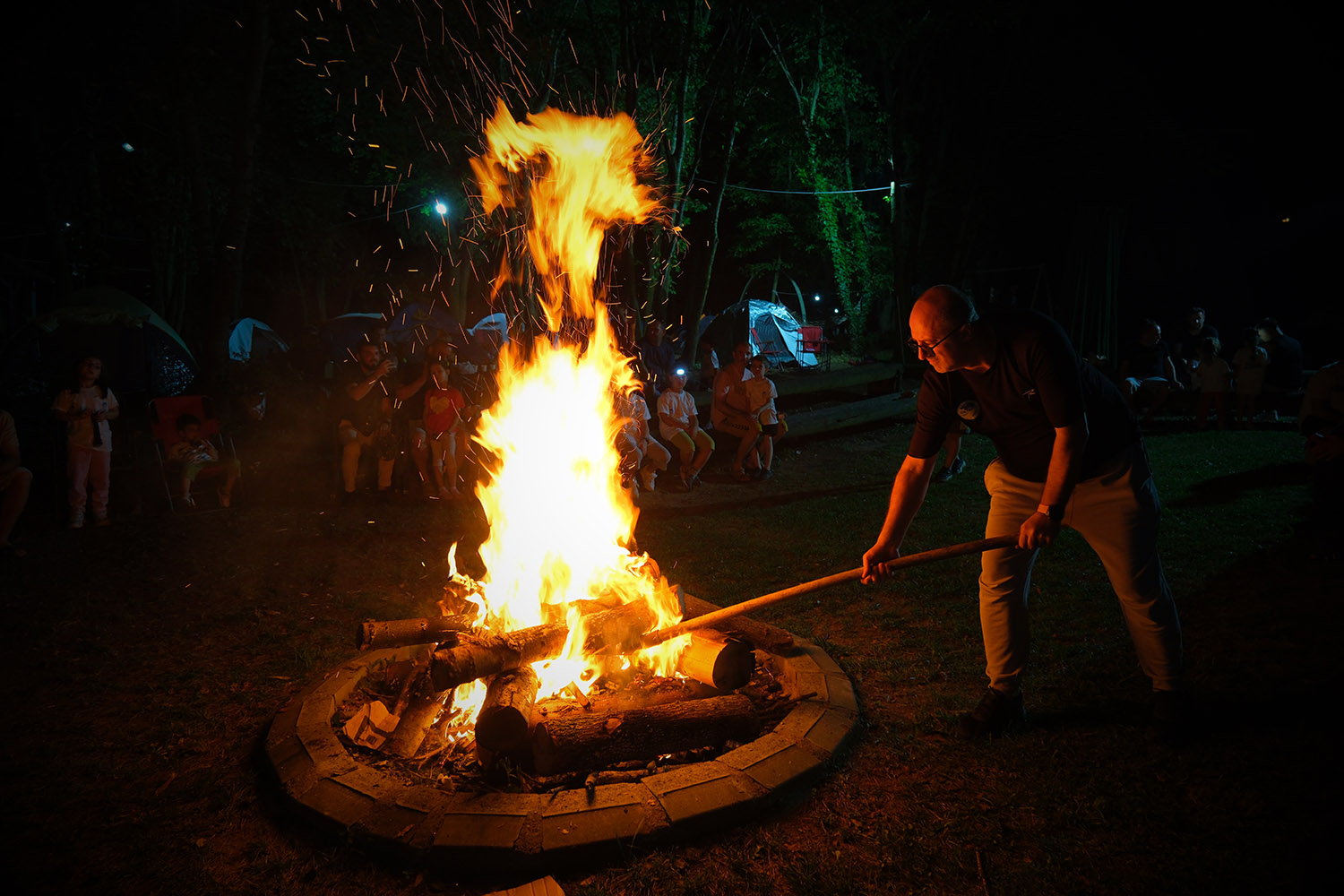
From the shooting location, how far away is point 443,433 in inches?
363

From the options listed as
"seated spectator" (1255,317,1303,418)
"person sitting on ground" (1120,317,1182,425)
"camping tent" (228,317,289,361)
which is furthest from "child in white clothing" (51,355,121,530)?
"camping tent" (228,317,289,361)

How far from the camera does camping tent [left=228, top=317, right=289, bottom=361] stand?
24.5 meters

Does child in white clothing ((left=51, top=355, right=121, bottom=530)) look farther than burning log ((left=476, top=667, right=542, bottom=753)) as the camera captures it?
Yes

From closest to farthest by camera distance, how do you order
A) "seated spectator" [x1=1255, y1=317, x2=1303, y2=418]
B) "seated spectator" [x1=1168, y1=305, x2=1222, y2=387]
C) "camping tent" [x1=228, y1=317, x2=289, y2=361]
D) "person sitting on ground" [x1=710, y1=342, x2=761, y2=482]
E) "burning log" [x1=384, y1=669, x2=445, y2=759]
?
"burning log" [x1=384, y1=669, x2=445, y2=759], "person sitting on ground" [x1=710, y1=342, x2=761, y2=482], "seated spectator" [x1=1255, y1=317, x2=1303, y2=418], "seated spectator" [x1=1168, y1=305, x2=1222, y2=387], "camping tent" [x1=228, y1=317, x2=289, y2=361]

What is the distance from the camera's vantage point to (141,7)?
1523 centimetres

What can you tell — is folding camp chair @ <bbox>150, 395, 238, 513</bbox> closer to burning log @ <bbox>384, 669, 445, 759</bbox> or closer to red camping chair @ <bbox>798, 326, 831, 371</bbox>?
burning log @ <bbox>384, 669, 445, 759</bbox>

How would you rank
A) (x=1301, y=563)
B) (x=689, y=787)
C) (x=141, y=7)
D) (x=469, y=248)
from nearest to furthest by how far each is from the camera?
(x=689, y=787) < (x=1301, y=563) < (x=141, y=7) < (x=469, y=248)

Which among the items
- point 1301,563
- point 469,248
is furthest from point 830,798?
point 469,248

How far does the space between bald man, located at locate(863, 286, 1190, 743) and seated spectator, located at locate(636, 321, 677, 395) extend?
769cm

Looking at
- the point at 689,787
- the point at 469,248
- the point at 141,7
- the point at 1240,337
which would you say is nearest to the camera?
the point at 689,787

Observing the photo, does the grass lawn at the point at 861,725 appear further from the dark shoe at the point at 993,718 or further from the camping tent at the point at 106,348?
the camping tent at the point at 106,348

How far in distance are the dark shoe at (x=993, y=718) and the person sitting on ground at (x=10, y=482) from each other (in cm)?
803

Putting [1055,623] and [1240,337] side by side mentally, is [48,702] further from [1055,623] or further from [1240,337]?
[1240,337]

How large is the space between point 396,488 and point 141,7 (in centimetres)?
1326
